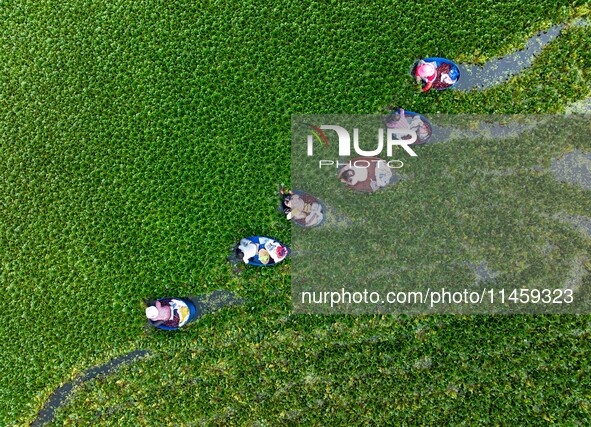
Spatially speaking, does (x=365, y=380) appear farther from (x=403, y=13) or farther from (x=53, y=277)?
(x=403, y=13)

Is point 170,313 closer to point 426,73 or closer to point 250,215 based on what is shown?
point 250,215

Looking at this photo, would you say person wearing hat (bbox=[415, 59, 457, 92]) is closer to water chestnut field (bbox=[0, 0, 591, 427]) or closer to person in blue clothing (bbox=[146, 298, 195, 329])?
water chestnut field (bbox=[0, 0, 591, 427])

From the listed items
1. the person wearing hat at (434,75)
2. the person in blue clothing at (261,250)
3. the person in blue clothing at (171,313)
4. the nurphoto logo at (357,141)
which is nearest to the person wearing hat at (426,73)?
the person wearing hat at (434,75)

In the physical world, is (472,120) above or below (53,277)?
above

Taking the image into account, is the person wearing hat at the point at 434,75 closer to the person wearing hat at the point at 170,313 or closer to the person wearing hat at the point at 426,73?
the person wearing hat at the point at 426,73

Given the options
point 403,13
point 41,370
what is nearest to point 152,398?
point 41,370

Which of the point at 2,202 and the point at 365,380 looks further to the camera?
the point at 2,202

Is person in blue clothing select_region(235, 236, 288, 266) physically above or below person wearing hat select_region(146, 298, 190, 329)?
above

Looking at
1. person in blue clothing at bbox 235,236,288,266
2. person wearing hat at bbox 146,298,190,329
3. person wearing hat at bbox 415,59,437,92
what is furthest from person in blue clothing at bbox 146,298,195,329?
person wearing hat at bbox 415,59,437,92
